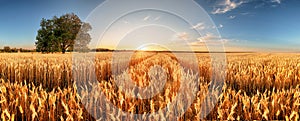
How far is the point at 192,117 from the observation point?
6.93 feet

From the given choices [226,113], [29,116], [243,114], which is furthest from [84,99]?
[243,114]

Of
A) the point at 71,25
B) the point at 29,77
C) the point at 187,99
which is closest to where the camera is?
the point at 187,99

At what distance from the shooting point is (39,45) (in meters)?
39.4

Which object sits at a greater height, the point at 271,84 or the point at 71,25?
the point at 71,25

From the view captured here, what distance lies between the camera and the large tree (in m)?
39.1

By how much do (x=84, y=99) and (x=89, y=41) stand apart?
42.5m

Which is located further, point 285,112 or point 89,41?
point 89,41

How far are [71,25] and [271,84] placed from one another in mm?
42103

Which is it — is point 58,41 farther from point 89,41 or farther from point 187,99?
point 187,99

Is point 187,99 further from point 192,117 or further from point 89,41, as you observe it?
point 89,41

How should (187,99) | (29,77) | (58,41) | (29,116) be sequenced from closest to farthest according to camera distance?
(29,116)
(187,99)
(29,77)
(58,41)

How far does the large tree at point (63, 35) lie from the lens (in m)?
39.1

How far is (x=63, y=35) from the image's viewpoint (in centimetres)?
3975

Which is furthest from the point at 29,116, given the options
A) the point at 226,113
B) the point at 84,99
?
the point at 226,113
